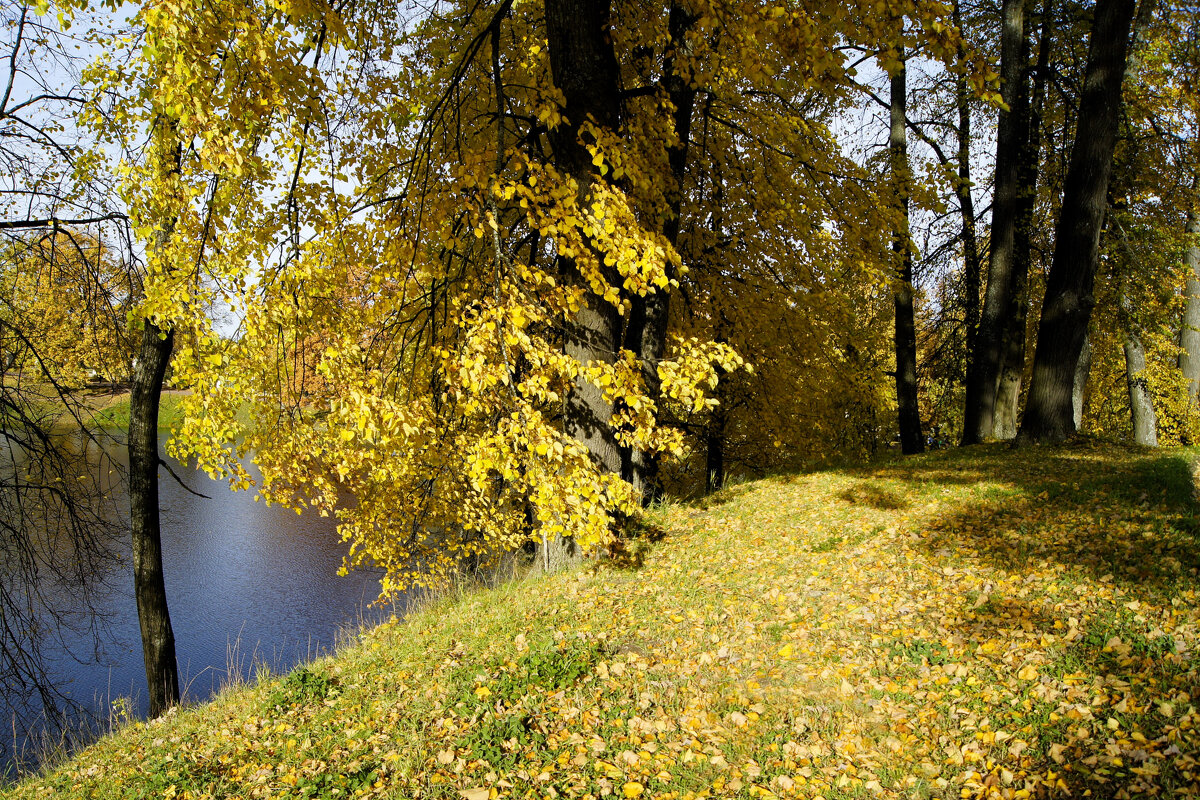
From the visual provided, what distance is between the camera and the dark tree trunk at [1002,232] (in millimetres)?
9805

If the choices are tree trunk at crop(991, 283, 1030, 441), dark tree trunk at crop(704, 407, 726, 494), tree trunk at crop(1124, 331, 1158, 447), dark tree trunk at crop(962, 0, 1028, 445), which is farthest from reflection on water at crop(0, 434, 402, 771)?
tree trunk at crop(1124, 331, 1158, 447)

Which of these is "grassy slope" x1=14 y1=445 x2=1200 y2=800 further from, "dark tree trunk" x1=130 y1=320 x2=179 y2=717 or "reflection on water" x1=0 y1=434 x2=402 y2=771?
"reflection on water" x1=0 y1=434 x2=402 y2=771

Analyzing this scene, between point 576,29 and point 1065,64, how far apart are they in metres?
9.63

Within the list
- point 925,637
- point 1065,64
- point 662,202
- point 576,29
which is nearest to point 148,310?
point 576,29

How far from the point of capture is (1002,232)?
33.5ft

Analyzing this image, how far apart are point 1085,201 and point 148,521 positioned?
1139 cm

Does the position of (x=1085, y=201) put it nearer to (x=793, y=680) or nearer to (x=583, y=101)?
(x=583, y=101)

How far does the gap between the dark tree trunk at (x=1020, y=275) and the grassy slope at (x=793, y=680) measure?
4.30 meters

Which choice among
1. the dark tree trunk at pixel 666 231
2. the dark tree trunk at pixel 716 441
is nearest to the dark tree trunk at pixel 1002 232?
the dark tree trunk at pixel 716 441

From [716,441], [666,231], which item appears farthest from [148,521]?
[716,441]

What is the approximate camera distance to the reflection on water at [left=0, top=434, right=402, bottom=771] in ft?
34.0

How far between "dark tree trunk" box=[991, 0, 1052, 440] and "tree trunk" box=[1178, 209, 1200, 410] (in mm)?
2546

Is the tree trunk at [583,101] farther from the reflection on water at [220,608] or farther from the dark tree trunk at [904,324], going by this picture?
the dark tree trunk at [904,324]

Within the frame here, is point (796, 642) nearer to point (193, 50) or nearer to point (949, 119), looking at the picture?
point (193, 50)
